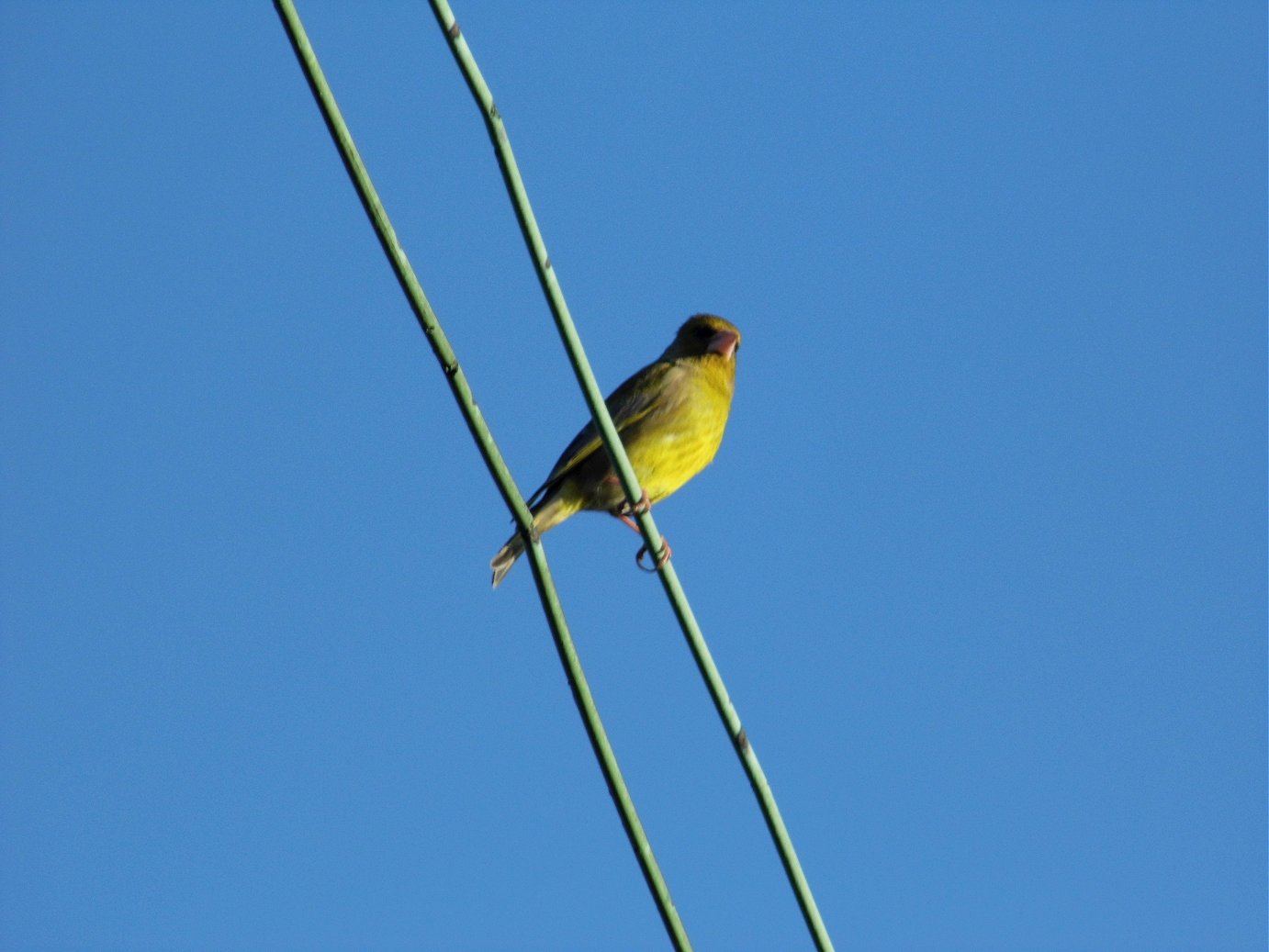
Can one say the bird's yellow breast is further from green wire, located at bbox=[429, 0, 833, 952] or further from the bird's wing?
green wire, located at bbox=[429, 0, 833, 952]

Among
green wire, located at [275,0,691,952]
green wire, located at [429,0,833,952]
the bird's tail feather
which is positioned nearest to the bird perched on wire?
the bird's tail feather

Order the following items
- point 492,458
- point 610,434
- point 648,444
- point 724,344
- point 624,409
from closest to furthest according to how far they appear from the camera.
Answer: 1. point 492,458
2. point 610,434
3. point 648,444
4. point 624,409
5. point 724,344

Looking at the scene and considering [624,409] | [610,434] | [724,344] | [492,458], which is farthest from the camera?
[724,344]

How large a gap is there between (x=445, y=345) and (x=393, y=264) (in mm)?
255

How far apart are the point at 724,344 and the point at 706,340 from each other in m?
0.15

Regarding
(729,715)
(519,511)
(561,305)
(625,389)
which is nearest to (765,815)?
(729,715)

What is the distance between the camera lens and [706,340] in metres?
8.00

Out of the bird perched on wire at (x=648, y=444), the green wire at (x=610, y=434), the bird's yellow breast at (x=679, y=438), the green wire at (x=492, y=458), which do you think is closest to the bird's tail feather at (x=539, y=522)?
the bird perched on wire at (x=648, y=444)

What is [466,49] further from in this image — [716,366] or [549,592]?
[716,366]

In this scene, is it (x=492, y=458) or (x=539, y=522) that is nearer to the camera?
(x=492, y=458)

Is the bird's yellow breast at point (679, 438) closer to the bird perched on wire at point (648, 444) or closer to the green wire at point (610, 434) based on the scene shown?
the bird perched on wire at point (648, 444)

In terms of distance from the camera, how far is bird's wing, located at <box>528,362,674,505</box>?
689 cm

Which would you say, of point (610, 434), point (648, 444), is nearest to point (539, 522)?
point (648, 444)

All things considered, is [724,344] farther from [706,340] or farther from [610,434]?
[610,434]
